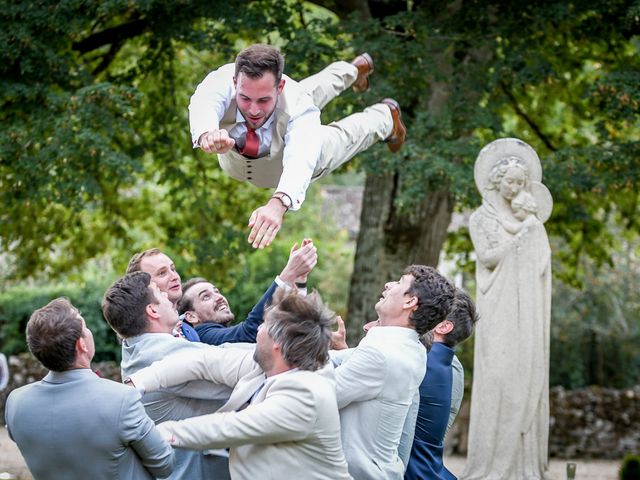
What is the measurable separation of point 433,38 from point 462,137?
121 centimetres

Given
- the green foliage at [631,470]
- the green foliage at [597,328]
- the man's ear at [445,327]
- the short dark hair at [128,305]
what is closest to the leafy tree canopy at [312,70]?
the green foliage at [631,470]

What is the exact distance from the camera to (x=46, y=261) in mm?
14344

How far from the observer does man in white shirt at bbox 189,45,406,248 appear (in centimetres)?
487

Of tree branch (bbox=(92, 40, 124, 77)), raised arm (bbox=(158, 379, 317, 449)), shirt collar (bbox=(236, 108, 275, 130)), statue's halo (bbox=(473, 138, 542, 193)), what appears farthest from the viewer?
tree branch (bbox=(92, 40, 124, 77))

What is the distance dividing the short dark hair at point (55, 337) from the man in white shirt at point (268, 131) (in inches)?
36.5

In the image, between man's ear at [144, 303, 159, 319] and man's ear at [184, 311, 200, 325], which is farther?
man's ear at [184, 311, 200, 325]

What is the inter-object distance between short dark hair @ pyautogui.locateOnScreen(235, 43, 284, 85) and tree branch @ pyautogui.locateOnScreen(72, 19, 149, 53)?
25.0ft

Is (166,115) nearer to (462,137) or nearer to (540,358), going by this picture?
(462,137)

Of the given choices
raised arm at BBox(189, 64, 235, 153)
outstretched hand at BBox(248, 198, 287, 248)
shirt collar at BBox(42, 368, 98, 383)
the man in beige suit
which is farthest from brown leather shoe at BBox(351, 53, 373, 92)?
shirt collar at BBox(42, 368, 98, 383)

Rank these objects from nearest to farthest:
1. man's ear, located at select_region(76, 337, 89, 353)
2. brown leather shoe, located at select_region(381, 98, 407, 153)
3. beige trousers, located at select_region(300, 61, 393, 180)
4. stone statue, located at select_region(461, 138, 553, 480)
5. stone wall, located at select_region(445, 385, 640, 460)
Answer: man's ear, located at select_region(76, 337, 89, 353)
beige trousers, located at select_region(300, 61, 393, 180)
brown leather shoe, located at select_region(381, 98, 407, 153)
stone statue, located at select_region(461, 138, 553, 480)
stone wall, located at select_region(445, 385, 640, 460)

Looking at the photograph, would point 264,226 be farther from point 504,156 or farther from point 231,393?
point 504,156

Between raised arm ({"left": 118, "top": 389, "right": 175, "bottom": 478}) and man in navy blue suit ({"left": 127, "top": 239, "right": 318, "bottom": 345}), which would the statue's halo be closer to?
man in navy blue suit ({"left": 127, "top": 239, "right": 318, "bottom": 345})

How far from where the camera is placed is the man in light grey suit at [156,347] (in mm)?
4242

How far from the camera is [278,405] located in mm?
3756
